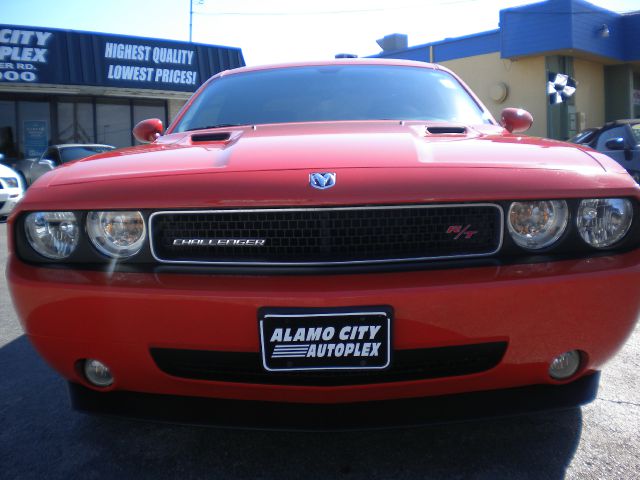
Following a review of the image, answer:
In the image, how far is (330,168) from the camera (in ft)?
5.56

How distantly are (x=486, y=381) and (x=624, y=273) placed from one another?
0.49 metres

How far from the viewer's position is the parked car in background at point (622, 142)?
26.4 feet

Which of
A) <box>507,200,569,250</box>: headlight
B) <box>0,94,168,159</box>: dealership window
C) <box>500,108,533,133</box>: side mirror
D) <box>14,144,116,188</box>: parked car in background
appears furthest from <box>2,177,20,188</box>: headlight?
<box>507,200,569,250</box>: headlight

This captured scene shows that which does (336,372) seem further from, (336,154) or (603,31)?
(603,31)

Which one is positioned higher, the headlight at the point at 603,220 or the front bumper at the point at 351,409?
the headlight at the point at 603,220

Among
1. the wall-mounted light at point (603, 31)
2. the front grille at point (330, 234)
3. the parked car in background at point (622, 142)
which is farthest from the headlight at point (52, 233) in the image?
the wall-mounted light at point (603, 31)

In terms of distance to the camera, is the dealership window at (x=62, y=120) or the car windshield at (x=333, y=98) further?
the dealership window at (x=62, y=120)

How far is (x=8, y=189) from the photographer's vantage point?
9.55 metres

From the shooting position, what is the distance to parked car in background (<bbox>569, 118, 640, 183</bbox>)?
8.05m

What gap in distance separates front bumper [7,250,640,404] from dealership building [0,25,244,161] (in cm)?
1691

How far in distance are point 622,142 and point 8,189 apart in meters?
9.23

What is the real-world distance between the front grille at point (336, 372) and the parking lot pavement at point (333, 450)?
0.36 m

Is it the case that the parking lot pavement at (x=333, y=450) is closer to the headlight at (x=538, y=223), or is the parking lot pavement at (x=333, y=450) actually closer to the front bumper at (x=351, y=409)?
the front bumper at (x=351, y=409)

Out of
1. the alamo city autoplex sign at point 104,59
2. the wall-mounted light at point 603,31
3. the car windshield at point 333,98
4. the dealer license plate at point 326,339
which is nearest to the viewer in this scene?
the dealer license plate at point 326,339
